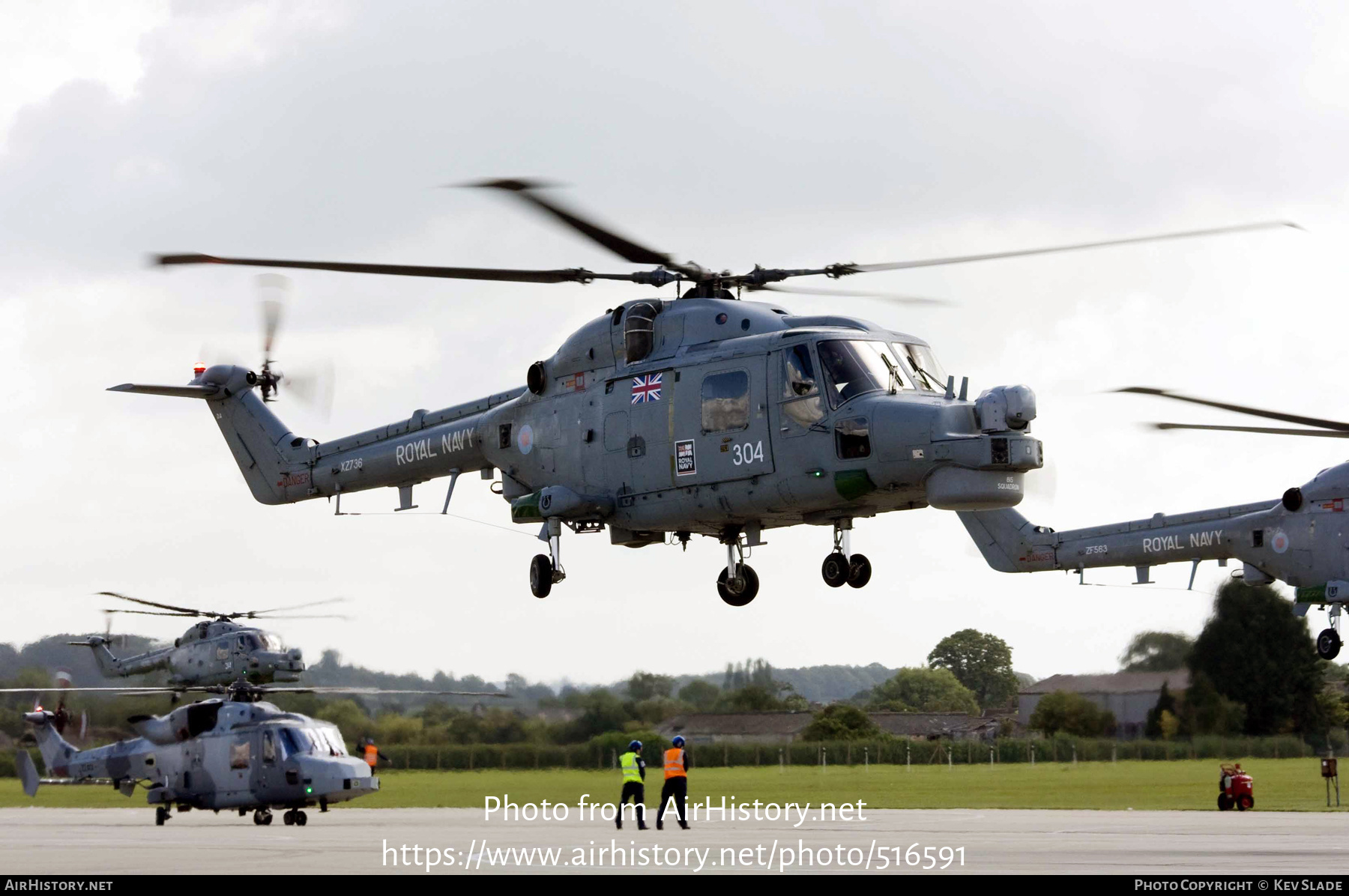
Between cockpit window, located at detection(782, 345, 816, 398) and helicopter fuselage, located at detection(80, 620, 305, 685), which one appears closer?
cockpit window, located at detection(782, 345, 816, 398)

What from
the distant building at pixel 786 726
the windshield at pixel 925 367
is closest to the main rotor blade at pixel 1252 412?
the windshield at pixel 925 367

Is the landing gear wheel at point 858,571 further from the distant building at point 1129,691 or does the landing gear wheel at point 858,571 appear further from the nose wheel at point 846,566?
the distant building at point 1129,691

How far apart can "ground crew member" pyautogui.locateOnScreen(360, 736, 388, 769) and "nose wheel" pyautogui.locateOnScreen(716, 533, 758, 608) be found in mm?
20705

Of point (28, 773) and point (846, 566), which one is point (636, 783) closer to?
point (846, 566)

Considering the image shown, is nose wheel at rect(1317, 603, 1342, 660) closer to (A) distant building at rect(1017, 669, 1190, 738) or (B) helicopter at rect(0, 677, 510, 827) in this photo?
(A) distant building at rect(1017, 669, 1190, 738)

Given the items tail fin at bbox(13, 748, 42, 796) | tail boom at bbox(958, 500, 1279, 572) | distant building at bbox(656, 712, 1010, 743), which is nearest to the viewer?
tail fin at bbox(13, 748, 42, 796)

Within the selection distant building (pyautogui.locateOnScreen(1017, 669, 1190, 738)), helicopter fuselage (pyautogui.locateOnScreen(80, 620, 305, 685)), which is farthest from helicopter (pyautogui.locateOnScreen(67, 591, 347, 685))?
distant building (pyautogui.locateOnScreen(1017, 669, 1190, 738))

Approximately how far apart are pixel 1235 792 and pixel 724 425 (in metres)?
22.3

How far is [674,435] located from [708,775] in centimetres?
3143

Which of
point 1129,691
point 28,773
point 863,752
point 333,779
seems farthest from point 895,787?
point 28,773

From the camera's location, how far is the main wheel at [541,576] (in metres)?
22.7

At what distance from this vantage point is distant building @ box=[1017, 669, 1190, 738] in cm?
Answer: 5675

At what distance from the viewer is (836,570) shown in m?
21.0
